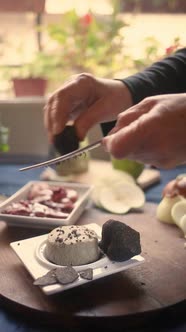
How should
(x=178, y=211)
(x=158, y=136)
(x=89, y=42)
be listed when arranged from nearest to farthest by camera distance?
(x=158, y=136), (x=178, y=211), (x=89, y=42)

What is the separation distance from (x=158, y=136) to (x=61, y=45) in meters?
1.18

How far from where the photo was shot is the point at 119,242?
0.66 metres

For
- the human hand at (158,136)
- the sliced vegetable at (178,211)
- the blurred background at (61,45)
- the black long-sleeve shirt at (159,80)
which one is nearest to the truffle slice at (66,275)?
the human hand at (158,136)

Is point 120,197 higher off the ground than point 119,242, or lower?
lower

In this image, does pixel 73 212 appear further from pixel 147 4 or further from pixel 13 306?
pixel 147 4

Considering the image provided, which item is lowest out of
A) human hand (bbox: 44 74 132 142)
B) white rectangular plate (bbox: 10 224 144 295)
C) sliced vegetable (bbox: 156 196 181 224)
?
sliced vegetable (bbox: 156 196 181 224)

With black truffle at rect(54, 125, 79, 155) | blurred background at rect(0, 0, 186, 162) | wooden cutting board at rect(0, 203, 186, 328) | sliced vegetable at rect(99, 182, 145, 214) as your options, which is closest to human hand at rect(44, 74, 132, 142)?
black truffle at rect(54, 125, 79, 155)

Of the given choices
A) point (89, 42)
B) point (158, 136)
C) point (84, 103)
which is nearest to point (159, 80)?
point (84, 103)

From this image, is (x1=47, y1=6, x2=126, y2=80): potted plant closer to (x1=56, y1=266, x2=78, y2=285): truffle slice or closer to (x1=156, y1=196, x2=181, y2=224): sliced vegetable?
(x1=156, y1=196, x2=181, y2=224): sliced vegetable

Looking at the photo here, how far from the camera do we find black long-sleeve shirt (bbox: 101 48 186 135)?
0.98m

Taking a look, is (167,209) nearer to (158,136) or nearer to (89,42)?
(158,136)

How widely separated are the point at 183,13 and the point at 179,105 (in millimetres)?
1281

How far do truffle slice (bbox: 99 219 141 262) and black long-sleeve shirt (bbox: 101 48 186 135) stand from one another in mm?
339

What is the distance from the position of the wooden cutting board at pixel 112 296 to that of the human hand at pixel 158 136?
177 millimetres
